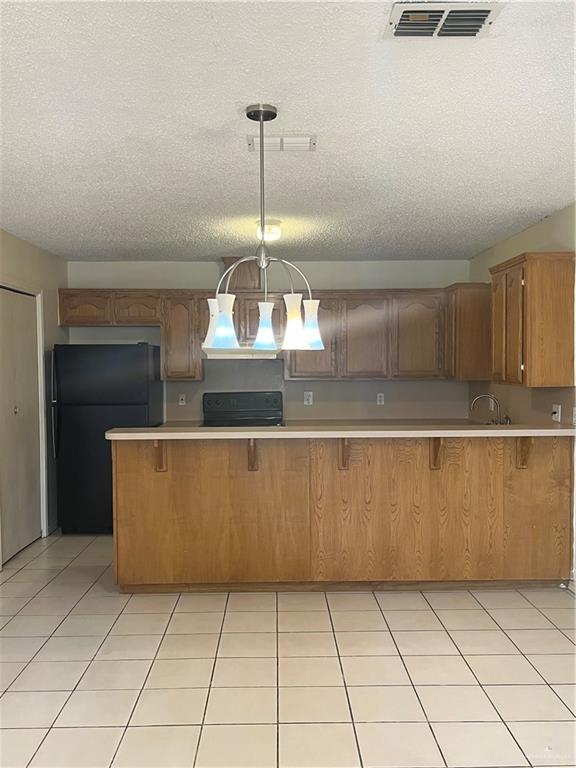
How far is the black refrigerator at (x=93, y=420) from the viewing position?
541 cm

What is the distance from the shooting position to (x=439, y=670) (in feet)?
9.67

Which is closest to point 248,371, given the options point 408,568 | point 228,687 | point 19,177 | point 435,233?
point 435,233

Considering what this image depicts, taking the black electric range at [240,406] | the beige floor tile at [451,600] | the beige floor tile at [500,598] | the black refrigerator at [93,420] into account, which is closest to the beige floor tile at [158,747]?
the beige floor tile at [451,600]

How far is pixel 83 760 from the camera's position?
230 cm

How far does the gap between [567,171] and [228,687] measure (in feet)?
9.85

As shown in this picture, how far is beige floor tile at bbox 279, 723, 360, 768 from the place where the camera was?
7.47 feet

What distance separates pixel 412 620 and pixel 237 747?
1439 mm

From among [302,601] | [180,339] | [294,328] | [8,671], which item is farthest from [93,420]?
[294,328]

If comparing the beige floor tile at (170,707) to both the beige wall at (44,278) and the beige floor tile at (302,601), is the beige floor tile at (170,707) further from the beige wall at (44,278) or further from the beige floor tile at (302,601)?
the beige wall at (44,278)

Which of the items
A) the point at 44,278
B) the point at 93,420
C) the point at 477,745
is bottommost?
the point at 477,745

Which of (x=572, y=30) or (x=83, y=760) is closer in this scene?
(x=572, y=30)

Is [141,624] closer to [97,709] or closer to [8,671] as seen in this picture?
[8,671]

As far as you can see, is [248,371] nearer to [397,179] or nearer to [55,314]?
[55,314]

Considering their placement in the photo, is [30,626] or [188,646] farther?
Result: [30,626]
